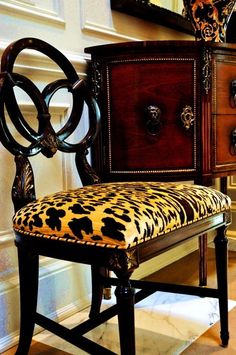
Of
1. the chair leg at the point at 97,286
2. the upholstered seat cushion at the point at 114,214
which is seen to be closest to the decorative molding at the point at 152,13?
the upholstered seat cushion at the point at 114,214

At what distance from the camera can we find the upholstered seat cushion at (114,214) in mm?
861

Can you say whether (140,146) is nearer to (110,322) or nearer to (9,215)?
(9,215)

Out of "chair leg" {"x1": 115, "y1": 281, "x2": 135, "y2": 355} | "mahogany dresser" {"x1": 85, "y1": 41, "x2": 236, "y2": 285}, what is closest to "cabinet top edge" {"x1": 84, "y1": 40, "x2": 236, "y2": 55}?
"mahogany dresser" {"x1": 85, "y1": 41, "x2": 236, "y2": 285}

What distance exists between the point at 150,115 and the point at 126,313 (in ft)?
2.41

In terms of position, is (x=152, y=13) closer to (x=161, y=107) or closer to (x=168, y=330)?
(x=161, y=107)

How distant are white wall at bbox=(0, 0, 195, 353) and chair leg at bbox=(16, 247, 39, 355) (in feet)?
0.55

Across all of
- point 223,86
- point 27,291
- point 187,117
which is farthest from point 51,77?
point 27,291

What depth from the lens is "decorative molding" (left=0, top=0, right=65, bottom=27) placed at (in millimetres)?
1276

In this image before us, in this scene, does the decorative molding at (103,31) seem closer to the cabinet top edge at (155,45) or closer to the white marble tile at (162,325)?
the cabinet top edge at (155,45)

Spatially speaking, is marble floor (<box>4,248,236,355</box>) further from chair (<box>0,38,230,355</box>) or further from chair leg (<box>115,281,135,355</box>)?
chair leg (<box>115,281,135,355</box>)

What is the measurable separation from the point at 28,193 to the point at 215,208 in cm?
47

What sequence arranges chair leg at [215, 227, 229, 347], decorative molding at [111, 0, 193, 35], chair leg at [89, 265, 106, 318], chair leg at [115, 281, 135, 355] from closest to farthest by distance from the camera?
1. chair leg at [115, 281, 135, 355]
2. chair leg at [215, 227, 229, 347]
3. chair leg at [89, 265, 106, 318]
4. decorative molding at [111, 0, 193, 35]

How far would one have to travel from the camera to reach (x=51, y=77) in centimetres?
143

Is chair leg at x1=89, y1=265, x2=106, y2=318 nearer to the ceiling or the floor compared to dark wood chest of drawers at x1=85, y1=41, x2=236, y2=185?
nearer to the floor
